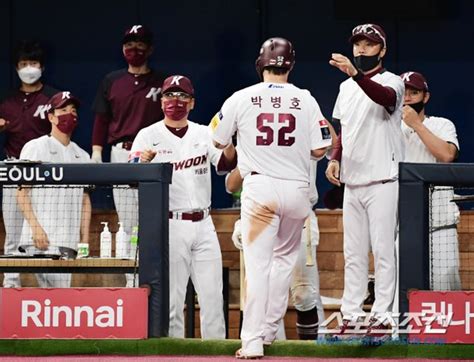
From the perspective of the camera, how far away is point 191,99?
989cm

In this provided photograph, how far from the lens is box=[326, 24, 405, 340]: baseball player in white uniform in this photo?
→ 901 centimetres

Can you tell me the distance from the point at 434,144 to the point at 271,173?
147cm

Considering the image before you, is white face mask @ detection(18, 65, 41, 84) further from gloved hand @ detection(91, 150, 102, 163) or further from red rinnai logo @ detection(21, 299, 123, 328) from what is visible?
red rinnai logo @ detection(21, 299, 123, 328)

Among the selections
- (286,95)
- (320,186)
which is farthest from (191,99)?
(320,186)

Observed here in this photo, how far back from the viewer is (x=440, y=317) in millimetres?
8781

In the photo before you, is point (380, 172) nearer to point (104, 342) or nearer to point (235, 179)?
point (235, 179)

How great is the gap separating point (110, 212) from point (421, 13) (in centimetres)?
299

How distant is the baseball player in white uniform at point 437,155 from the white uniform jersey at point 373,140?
1.30 feet

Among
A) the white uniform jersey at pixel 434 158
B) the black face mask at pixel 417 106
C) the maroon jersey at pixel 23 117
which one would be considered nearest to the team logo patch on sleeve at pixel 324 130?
the white uniform jersey at pixel 434 158

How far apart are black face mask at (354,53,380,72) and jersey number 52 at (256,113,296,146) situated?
30.9 inches

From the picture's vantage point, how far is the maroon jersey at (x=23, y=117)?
1148 cm

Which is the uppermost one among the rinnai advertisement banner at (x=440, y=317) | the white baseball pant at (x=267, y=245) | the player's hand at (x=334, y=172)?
the player's hand at (x=334, y=172)

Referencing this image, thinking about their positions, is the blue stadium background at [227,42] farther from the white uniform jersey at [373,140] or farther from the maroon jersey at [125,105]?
the white uniform jersey at [373,140]


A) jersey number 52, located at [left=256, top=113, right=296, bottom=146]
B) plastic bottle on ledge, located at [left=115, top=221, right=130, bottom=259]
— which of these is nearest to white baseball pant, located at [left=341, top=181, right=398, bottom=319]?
jersey number 52, located at [left=256, top=113, right=296, bottom=146]
